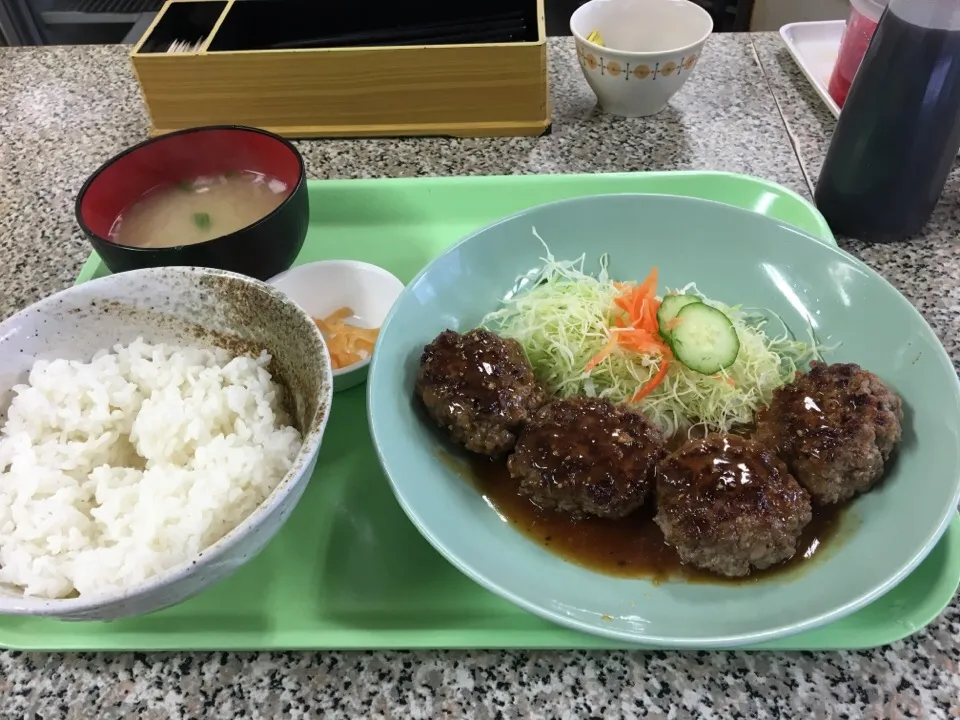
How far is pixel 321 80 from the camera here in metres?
2.16

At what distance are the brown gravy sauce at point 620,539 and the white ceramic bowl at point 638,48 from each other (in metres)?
1.43

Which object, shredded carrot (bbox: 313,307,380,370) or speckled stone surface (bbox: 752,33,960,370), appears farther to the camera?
speckled stone surface (bbox: 752,33,960,370)

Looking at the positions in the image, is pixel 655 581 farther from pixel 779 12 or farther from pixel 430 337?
pixel 779 12

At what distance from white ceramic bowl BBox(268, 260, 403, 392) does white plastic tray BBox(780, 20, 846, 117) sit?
71.6 inches

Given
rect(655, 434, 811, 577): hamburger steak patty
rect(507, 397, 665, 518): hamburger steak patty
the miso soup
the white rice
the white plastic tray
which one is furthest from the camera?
the white plastic tray

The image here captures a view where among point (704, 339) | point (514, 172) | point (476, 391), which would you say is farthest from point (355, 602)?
point (514, 172)

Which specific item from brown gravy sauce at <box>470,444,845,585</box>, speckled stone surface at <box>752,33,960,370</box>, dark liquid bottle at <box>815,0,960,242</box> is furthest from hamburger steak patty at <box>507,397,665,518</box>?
dark liquid bottle at <box>815,0,960,242</box>

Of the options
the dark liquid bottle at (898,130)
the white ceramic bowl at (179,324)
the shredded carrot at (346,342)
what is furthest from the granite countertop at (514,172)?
the shredded carrot at (346,342)

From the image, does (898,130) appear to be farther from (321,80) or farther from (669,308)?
(321,80)

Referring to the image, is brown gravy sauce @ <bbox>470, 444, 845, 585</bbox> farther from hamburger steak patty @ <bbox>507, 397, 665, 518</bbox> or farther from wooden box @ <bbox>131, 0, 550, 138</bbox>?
wooden box @ <bbox>131, 0, 550, 138</bbox>

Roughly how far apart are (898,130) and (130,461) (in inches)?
72.7

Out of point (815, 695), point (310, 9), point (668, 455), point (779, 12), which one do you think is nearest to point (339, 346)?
point (668, 455)

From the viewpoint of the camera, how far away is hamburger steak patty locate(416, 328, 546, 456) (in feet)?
4.39

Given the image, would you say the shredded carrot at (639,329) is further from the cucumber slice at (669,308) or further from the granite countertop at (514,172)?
the granite countertop at (514,172)
